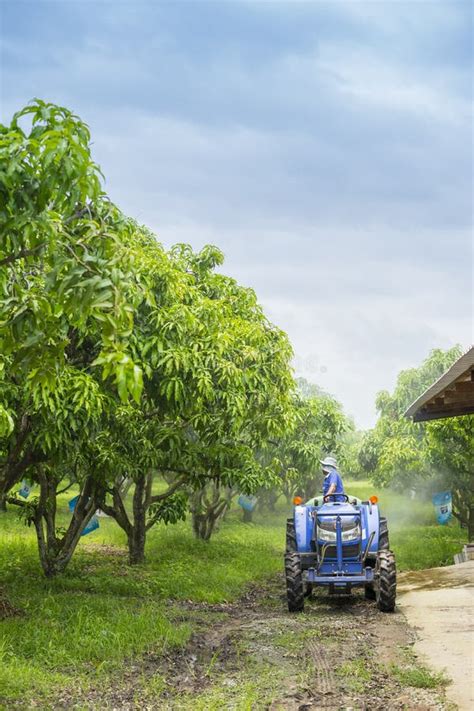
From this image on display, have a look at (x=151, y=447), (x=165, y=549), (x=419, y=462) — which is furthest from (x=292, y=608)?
(x=419, y=462)

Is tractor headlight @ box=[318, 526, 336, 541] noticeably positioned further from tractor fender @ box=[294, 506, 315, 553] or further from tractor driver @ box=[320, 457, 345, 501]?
tractor driver @ box=[320, 457, 345, 501]

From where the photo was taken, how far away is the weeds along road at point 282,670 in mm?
6652

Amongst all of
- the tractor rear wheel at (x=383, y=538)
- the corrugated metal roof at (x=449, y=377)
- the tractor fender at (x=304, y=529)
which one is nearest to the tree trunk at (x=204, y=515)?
the corrugated metal roof at (x=449, y=377)

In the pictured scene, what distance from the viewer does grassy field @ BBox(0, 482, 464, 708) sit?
24.8 ft

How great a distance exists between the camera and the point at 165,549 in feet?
61.0

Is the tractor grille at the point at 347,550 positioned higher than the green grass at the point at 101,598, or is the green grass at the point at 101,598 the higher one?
the tractor grille at the point at 347,550

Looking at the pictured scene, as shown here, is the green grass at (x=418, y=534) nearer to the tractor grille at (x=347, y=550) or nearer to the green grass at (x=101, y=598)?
the green grass at (x=101, y=598)

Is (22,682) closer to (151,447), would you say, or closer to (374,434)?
(151,447)

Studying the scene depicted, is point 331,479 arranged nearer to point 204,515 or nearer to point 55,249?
point 55,249

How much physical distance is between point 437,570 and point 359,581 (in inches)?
194

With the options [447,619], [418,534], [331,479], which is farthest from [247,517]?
[447,619]

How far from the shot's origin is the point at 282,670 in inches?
302

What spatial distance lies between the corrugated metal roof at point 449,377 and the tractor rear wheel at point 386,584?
9.61ft

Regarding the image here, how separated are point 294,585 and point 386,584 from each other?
123cm
